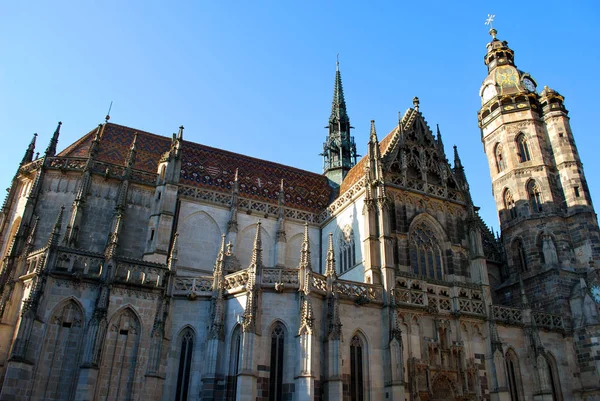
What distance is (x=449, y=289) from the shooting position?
26.8m

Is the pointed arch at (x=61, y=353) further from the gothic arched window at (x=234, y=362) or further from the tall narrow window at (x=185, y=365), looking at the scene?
the gothic arched window at (x=234, y=362)

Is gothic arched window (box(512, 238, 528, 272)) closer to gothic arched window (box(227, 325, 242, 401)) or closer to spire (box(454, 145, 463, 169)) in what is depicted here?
spire (box(454, 145, 463, 169))

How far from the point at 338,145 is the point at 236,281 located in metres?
22.1

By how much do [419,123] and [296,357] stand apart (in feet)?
58.7

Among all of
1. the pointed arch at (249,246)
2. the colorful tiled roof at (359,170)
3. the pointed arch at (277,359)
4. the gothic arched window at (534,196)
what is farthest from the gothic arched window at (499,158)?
the pointed arch at (277,359)

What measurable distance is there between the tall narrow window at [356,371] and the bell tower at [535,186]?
13.7 m

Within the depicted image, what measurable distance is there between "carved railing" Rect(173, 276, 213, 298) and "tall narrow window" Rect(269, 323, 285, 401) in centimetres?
347

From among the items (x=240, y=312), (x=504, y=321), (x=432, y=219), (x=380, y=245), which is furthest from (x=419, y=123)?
(x=240, y=312)

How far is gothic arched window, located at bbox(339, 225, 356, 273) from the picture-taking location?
27869 millimetres

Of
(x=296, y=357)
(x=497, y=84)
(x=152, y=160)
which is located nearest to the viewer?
(x=296, y=357)

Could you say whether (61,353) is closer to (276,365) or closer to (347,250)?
(276,365)

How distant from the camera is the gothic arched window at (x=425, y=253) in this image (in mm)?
27656

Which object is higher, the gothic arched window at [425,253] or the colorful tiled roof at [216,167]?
the colorful tiled roof at [216,167]

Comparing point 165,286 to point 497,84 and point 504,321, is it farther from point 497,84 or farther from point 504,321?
point 497,84
